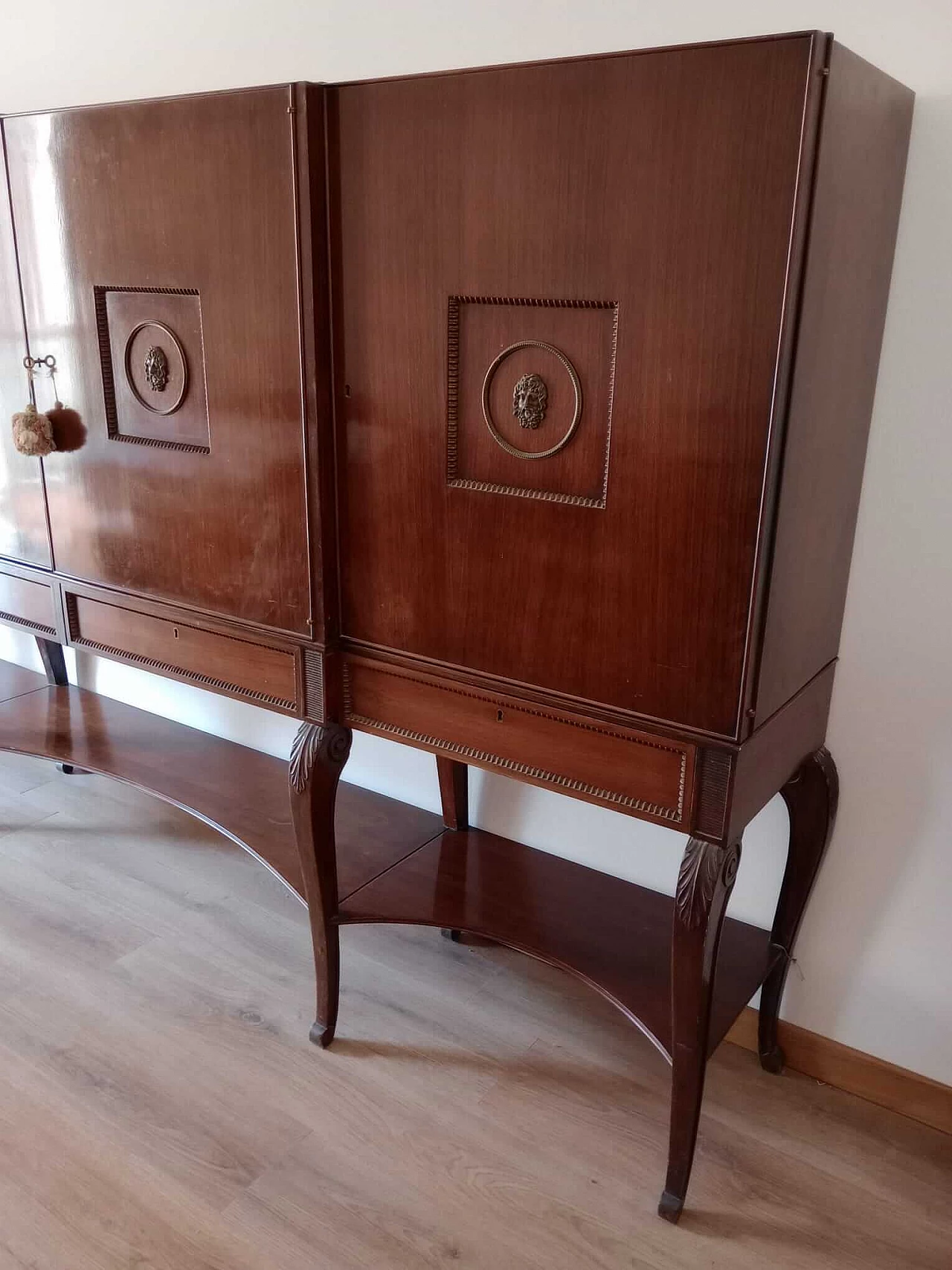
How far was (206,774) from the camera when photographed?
7.29 feet

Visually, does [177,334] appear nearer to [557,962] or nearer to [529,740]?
[529,740]

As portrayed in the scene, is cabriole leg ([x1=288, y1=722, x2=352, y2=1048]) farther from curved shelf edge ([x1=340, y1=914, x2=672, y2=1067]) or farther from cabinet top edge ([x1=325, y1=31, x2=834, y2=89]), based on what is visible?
cabinet top edge ([x1=325, y1=31, x2=834, y2=89])

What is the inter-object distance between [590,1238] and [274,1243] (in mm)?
460

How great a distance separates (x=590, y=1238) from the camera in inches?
58.1

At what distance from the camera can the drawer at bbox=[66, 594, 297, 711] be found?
5.44 ft

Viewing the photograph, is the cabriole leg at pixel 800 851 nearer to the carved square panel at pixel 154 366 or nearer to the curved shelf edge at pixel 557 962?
the curved shelf edge at pixel 557 962

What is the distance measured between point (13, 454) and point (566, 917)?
1.32m

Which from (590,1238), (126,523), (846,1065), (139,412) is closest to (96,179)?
(139,412)

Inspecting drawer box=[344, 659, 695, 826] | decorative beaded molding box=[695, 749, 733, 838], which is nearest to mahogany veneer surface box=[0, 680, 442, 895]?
drawer box=[344, 659, 695, 826]

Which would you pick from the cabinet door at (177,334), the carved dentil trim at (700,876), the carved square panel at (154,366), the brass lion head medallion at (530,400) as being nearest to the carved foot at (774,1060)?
the carved dentil trim at (700,876)

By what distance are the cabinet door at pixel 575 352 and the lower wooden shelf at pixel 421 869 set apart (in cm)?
56

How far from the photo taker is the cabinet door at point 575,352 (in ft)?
3.55

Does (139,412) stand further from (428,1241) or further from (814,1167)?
(814,1167)

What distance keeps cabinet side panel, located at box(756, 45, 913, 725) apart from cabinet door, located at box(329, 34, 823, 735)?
6cm
